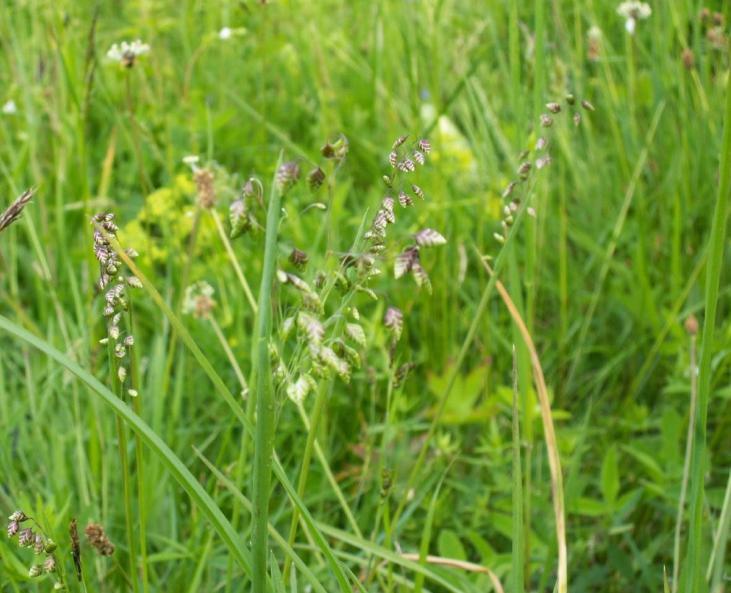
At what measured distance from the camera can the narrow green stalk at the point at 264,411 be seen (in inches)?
30.9

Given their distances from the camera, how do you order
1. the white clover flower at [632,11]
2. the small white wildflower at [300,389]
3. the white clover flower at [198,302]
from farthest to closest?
the white clover flower at [632,11], the white clover flower at [198,302], the small white wildflower at [300,389]

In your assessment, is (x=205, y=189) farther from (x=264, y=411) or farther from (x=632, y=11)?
(x=632, y=11)

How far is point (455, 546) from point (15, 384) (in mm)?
930

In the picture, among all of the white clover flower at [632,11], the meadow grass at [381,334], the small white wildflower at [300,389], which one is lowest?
the meadow grass at [381,334]

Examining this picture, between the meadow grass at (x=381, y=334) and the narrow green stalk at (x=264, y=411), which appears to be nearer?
the narrow green stalk at (x=264, y=411)

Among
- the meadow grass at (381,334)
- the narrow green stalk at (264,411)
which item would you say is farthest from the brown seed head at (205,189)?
the narrow green stalk at (264,411)

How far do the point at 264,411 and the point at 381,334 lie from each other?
39.8 inches

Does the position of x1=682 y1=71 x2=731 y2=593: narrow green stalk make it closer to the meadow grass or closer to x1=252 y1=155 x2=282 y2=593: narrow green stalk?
the meadow grass

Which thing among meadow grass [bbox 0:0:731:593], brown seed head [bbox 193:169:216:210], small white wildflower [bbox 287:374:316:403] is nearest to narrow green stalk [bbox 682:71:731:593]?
meadow grass [bbox 0:0:731:593]

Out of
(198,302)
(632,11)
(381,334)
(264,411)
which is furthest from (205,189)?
(632,11)

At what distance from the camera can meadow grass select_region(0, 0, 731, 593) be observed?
3.30 ft

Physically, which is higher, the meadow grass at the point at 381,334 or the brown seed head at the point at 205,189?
the brown seed head at the point at 205,189

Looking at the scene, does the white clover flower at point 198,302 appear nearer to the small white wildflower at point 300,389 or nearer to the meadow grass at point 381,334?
the meadow grass at point 381,334

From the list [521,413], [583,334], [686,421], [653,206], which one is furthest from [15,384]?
[653,206]
